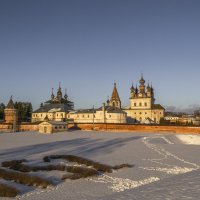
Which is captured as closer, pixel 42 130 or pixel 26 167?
pixel 26 167

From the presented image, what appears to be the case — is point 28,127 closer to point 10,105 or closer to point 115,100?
point 10,105

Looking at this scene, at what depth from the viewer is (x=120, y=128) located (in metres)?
55.4

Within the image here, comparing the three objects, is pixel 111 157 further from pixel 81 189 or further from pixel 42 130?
pixel 42 130

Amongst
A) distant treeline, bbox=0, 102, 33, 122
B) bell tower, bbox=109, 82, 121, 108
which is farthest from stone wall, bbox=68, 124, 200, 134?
distant treeline, bbox=0, 102, 33, 122

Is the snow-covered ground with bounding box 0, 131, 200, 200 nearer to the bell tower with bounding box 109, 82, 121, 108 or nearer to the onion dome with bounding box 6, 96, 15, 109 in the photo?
the onion dome with bounding box 6, 96, 15, 109

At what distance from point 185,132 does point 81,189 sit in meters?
38.9

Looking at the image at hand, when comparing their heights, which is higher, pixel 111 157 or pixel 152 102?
pixel 152 102

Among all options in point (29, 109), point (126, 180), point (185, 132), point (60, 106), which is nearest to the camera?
point (126, 180)

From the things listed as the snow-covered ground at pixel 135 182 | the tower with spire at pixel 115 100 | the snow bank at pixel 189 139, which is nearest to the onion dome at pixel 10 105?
the tower with spire at pixel 115 100

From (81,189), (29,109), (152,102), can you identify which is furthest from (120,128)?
(29,109)

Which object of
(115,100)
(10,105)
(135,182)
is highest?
(115,100)

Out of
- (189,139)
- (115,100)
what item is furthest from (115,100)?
(189,139)

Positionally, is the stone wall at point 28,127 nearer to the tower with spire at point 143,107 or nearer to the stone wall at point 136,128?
the stone wall at point 136,128

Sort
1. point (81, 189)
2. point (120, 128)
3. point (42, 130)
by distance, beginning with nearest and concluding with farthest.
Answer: point (81, 189), point (42, 130), point (120, 128)
